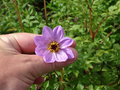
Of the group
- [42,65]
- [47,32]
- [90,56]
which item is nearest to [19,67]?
[42,65]

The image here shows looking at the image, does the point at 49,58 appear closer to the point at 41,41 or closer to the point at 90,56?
the point at 41,41

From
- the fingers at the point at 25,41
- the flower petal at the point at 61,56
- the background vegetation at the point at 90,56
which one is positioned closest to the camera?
the flower petal at the point at 61,56

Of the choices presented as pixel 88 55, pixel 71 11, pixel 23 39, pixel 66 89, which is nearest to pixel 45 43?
pixel 23 39

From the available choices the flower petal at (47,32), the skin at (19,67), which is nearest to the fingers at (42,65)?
the skin at (19,67)

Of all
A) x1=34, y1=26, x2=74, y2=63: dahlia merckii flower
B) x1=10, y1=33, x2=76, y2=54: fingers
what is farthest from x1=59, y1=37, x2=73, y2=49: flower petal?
x1=10, y1=33, x2=76, y2=54: fingers

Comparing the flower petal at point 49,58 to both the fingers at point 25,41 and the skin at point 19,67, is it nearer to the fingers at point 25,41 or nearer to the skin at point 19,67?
the skin at point 19,67

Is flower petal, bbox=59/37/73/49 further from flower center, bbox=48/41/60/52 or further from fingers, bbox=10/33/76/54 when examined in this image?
fingers, bbox=10/33/76/54

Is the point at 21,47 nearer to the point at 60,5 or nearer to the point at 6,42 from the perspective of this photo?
the point at 6,42

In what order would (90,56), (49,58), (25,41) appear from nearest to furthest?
(49,58) → (25,41) → (90,56)

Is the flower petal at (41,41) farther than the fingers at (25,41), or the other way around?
the fingers at (25,41)
